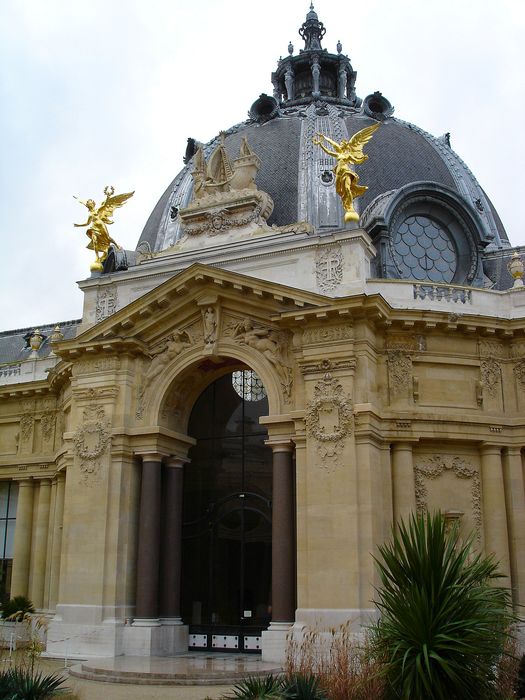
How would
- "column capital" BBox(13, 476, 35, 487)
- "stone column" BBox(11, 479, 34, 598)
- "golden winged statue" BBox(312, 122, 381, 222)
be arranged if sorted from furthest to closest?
"column capital" BBox(13, 476, 35, 487) < "stone column" BBox(11, 479, 34, 598) < "golden winged statue" BBox(312, 122, 381, 222)

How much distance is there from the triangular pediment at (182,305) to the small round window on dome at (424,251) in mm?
5296

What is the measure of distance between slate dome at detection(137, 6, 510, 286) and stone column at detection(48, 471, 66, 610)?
→ 9200mm

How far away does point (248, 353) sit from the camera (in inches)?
946

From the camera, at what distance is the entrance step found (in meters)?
18.6

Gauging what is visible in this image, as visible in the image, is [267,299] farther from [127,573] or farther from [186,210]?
[127,573]

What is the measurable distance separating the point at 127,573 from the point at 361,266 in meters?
10.9

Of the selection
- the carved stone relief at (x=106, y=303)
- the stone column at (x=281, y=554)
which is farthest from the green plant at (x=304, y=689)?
the carved stone relief at (x=106, y=303)

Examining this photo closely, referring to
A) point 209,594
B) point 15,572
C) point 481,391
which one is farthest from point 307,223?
point 15,572

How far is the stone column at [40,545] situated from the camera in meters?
30.7

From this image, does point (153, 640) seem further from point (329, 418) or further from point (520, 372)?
point (520, 372)

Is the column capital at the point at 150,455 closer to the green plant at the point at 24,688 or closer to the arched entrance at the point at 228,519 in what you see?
the arched entrance at the point at 228,519

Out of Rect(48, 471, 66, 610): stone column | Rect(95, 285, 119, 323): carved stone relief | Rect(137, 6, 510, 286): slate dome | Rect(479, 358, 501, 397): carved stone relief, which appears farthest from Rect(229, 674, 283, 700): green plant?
Rect(48, 471, 66, 610): stone column

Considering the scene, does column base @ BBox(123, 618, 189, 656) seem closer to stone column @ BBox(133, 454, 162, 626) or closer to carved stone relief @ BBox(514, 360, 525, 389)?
stone column @ BBox(133, 454, 162, 626)

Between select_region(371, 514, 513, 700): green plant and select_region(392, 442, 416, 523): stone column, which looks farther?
select_region(392, 442, 416, 523): stone column
